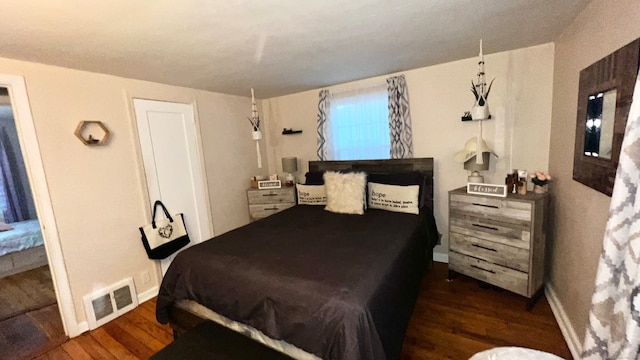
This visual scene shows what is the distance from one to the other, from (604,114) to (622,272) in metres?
0.89

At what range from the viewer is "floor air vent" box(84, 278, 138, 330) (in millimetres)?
2158

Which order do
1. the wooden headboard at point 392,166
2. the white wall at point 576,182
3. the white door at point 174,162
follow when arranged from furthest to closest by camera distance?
the wooden headboard at point 392,166 < the white door at point 174,162 < the white wall at point 576,182

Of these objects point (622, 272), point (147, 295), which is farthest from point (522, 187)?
point (147, 295)

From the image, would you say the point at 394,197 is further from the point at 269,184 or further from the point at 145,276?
the point at 145,276

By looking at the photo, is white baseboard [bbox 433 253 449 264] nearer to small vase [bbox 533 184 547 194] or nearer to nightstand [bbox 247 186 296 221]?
small vase [bbox 533 184 547 194]

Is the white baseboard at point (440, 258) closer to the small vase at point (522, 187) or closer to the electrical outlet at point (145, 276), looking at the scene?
the small vase at point (522, 187)

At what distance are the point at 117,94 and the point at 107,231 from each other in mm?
1241

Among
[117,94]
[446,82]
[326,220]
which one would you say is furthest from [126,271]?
[446,82]

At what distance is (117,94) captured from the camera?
7.77ft

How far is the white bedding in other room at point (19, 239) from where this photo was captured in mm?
3336

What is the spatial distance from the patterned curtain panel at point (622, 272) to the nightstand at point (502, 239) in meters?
1.13

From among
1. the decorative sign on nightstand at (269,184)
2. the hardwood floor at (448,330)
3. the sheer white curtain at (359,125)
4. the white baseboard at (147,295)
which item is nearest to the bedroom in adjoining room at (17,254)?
the hardwood floor at (448,330)

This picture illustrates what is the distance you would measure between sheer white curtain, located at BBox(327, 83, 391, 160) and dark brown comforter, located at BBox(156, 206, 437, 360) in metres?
1.17

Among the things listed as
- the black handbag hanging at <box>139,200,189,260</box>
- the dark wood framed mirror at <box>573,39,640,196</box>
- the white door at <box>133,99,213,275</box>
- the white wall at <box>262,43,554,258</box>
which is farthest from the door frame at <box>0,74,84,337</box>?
the dark wood framed mirror at <box>573,39,640,196</box>
